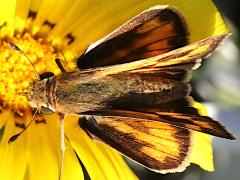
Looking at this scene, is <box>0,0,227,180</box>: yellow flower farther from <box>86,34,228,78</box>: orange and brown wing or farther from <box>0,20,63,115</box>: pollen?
<box>86,34,228,78</box>: orange and brown wing

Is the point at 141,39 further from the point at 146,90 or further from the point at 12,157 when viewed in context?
the point at 12,157

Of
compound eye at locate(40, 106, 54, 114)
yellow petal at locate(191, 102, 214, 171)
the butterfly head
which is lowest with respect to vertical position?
yellow petal at locate(191, 102, 214, 171)

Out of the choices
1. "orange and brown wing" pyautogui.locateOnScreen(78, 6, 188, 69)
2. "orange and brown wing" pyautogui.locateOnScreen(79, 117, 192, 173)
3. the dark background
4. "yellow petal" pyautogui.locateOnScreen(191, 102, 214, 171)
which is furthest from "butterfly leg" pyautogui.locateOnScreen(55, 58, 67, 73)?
the dark background

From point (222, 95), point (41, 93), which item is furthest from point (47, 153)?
point (222, 95)

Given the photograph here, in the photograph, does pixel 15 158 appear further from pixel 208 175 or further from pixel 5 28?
pixel 208 175

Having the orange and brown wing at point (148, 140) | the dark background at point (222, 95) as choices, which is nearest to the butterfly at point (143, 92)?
the orange and brown wing at point (148, 140)

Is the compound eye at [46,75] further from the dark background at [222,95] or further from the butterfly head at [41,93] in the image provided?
the dark background at [222,95]
